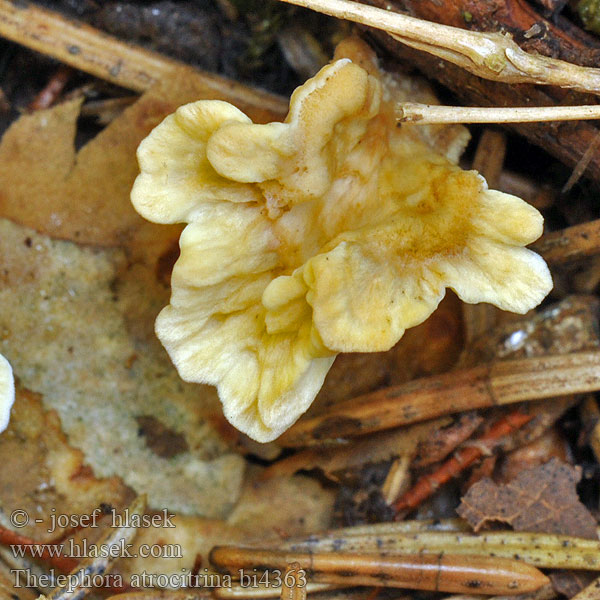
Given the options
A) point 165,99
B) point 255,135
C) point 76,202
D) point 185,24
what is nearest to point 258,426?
point 255,135

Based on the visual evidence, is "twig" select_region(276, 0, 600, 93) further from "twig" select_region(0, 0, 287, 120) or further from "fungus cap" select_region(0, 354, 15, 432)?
"fungus cap" select_region(0, 354, 15, 432)

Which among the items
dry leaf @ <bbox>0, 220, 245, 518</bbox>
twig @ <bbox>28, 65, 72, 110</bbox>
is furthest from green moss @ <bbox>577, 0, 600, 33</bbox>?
twig @ <bbox>28, 65, 72, 110</bbox>

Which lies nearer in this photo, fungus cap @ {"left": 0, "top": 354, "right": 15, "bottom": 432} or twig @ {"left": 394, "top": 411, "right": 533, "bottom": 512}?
fungus cap @ {"left": 0, "top": 354, "right": 15, "bottom": 432}

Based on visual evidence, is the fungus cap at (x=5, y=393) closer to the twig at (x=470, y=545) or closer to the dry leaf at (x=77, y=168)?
the dry leaf at (x=77, y=168)

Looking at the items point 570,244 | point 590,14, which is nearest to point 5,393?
point 570,244

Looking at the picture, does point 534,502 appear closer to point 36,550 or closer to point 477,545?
point 477,545

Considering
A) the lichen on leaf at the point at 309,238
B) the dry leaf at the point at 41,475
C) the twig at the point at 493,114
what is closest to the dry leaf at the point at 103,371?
the dry leaf at the point at 41,475
